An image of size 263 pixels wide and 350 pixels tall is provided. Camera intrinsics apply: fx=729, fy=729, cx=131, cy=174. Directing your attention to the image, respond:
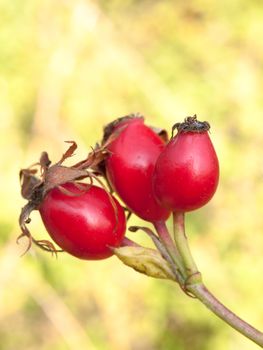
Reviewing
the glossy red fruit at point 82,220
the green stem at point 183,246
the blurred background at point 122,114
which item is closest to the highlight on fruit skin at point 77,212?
the glossy red fruit at point 82,220

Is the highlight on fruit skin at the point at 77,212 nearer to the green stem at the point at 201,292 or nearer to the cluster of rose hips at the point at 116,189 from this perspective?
the cluster of rose hips at the point at 116,189

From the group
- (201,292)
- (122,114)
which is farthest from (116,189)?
(122,114)

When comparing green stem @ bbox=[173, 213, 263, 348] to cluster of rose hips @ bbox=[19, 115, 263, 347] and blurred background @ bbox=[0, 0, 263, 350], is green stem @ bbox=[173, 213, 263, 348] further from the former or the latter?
blurred background @ bbox=[0, 0, 263, 350]

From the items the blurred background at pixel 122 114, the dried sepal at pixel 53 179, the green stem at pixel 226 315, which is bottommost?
the green stem at pixel 226 315

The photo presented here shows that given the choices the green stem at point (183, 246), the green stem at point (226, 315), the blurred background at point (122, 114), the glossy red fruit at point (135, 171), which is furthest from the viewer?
the blurred background at point (122, 114)

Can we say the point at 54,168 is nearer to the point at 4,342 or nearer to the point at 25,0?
the point at 4,342

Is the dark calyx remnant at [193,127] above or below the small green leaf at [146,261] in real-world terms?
above

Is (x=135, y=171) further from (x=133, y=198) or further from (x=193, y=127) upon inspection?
(x=193, y=127)
